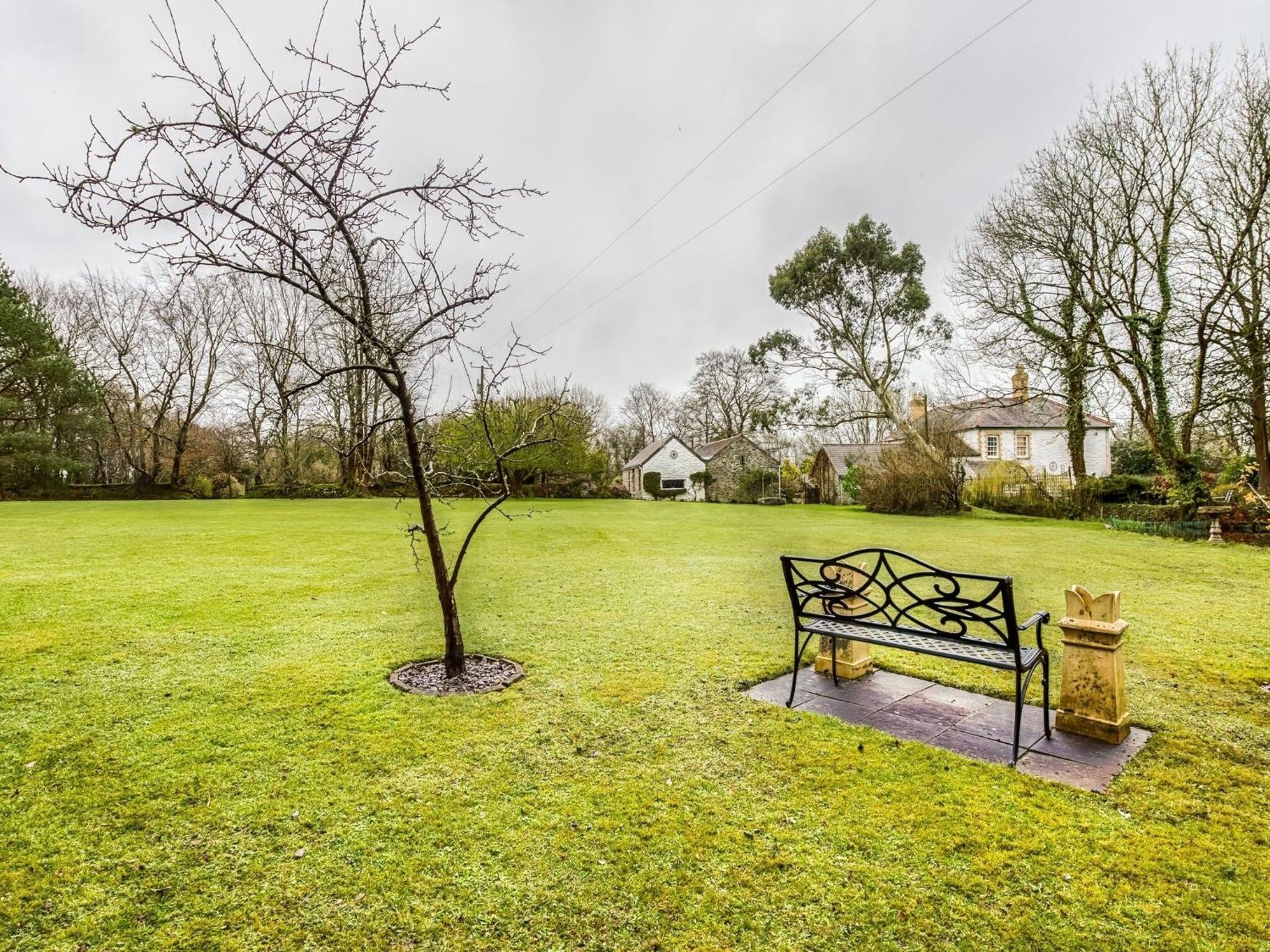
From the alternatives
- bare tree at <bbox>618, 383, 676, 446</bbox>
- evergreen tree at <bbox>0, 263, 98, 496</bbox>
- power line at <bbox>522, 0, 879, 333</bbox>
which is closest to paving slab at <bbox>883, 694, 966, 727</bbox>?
power line at <bbox>522, 0, 879, 333</bbox>

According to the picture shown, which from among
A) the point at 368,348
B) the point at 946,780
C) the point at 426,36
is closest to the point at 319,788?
the point at 368,348

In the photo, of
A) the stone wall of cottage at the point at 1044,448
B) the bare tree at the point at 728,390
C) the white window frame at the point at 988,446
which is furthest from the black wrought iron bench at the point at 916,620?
the bare tree at the point at 728,390

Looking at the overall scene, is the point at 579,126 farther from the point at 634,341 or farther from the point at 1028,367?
the point at 634,341

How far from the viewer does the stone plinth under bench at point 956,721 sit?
11.3 feet

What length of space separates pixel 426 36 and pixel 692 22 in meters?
7.65

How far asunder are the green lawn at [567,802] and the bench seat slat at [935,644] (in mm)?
566

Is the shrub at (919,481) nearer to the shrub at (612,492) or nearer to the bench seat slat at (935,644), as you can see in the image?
the shrub at (612,492)

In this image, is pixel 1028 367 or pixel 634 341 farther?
pixel 634 341

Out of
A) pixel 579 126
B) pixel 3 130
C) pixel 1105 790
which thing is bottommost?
pixel 1105 790

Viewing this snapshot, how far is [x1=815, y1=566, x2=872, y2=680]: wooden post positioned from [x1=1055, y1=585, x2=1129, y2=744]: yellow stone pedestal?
1.26m

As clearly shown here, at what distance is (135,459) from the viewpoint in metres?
36.0

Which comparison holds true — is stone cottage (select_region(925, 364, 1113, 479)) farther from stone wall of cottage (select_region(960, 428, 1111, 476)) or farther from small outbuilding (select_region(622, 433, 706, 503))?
small outbuilding (select_region(622, 433, 706, 503))

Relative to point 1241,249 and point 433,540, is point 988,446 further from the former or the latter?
point 433,540

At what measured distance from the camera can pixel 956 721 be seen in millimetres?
4074
